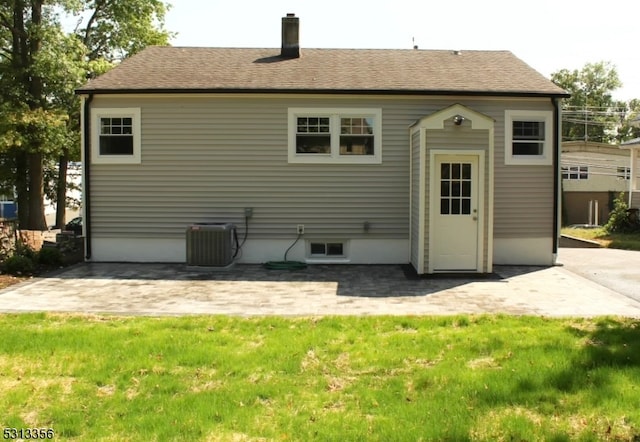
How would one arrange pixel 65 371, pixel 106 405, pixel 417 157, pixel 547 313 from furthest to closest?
1. pixel 417 157
2. pixel 547 313
3. pixel 65 371
4. pixel 106 405

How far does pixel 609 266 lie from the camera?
1234 centimetres

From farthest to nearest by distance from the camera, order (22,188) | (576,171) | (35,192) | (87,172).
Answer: (576,171), (22,188), (35,192), (87,172)

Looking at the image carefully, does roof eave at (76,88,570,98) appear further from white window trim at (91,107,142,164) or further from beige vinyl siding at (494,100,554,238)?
white window trim at (91,107,142,164)

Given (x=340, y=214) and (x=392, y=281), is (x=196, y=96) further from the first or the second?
(x=392, y=281)

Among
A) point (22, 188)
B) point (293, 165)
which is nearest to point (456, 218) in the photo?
point (293, 165)

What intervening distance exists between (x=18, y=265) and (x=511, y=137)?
33.6 feet

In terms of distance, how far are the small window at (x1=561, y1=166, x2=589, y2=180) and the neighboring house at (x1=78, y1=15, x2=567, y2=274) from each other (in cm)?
2293

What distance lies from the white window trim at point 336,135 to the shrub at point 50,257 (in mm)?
5156

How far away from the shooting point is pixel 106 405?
4547 mm

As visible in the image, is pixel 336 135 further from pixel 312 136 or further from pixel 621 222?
pixel 621 222

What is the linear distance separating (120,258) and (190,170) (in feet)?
8.05

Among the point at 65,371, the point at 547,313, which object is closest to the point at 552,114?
the point at 547,313

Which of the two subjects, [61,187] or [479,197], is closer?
[479,197]

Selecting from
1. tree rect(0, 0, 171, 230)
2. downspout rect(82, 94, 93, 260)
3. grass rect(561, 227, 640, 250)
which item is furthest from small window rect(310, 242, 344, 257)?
tree rect(0, 0, 171, 230)
